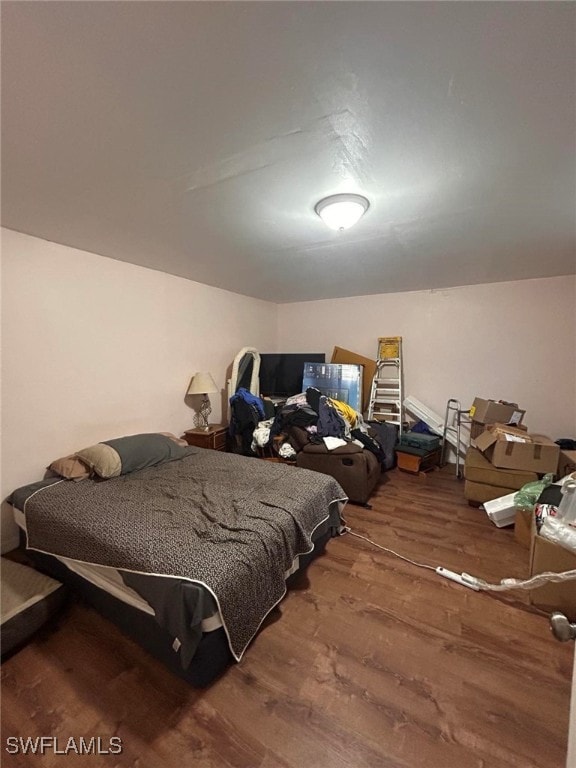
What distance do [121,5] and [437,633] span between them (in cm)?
261

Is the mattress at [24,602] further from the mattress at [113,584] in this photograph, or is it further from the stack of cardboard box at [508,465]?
the stack of cardboard box at [508,465]

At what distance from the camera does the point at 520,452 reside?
254cm

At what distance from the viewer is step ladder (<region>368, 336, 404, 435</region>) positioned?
4031 millimetres

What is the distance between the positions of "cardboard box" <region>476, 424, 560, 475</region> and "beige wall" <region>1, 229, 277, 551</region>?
10.2 feet

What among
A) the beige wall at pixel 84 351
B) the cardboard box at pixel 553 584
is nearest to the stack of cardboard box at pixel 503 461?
the cardboard box at pixel 553 584

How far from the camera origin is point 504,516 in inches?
94.2

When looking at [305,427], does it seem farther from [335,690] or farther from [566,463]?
[566,463]

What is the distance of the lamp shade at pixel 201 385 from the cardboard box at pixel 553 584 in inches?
115

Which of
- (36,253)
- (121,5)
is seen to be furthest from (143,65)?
(36,253)

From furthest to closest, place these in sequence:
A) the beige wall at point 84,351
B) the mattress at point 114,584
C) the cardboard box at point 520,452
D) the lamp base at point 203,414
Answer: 1. the lamp base at point 203,414
2. the cardboard box at point 520,452
3. the beige wall at point 84,351
4. the mattress at point 114,584

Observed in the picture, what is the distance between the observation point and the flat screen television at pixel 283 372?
4.34 m

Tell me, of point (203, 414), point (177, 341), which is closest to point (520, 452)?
point (203, 414)

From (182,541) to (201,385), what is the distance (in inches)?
80.8

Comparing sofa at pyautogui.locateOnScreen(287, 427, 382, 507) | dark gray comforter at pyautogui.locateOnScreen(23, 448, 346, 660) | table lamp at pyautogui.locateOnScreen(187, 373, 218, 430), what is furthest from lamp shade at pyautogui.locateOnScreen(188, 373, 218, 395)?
sofa at pyautogui.locateOnScreen(287, 427, 382, 507)
